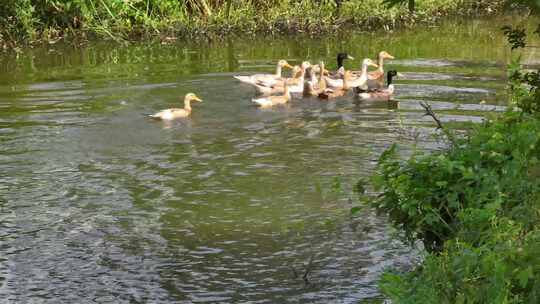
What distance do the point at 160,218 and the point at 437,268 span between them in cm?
441

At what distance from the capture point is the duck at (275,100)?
564 inches

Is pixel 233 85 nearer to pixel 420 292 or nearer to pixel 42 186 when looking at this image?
pixel 42 186

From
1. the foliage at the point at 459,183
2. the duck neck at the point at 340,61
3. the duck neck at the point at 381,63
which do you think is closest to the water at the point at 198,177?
the duck neck at the point at 381,63

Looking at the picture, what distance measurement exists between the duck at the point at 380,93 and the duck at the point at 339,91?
0.18 meters

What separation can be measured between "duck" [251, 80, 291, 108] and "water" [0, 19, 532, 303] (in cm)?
14

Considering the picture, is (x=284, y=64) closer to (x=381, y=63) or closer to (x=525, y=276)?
(x=381, y=63)

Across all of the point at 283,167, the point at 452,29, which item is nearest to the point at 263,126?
the point at 283,167

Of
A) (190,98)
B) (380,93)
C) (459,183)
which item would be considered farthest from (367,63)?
(459,183)

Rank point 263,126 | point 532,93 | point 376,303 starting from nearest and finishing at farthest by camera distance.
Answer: point 376,303, point 532,93, point 263,126

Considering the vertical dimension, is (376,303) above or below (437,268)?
below

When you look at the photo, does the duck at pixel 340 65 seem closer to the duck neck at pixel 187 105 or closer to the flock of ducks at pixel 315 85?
the flock of ducks at pixel 315 85

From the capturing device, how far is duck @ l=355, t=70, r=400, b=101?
14734 mm

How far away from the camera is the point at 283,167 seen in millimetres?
11195

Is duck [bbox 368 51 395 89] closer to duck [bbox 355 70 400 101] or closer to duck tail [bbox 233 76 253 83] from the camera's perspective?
duck [bbox 355 70 400 101]
